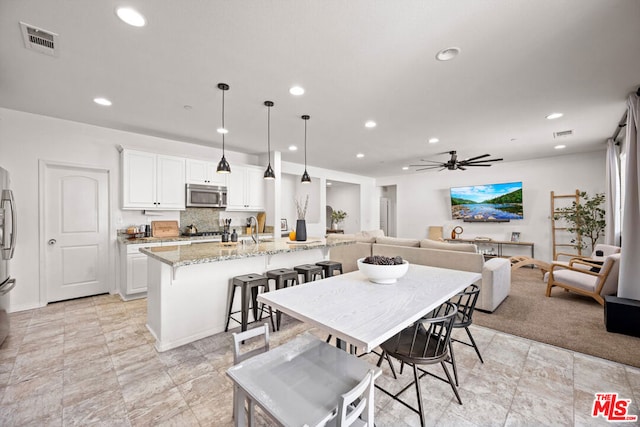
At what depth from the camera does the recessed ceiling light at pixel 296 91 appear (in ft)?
9.36

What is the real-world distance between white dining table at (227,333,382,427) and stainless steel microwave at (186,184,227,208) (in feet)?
13.1

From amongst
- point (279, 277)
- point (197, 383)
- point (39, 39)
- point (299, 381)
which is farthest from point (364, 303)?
point (39, 39)

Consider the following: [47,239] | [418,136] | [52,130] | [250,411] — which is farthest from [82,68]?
[418,136]

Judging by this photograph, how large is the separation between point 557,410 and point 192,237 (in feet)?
15.4

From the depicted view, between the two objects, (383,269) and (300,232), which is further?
(300,232)

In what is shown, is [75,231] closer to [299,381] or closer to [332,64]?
[332,64]

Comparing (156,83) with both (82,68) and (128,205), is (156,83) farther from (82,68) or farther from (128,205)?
(128,205)

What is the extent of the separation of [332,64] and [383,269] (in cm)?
181

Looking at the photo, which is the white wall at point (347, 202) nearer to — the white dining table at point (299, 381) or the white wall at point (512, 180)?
the white wall at point (512, 180)

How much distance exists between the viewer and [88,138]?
4012 millimetres

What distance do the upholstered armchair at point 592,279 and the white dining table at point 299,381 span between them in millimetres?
4013

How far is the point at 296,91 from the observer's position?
2.92 meters

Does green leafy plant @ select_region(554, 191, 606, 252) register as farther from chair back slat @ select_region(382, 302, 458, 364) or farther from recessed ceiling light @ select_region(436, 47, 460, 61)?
chair back slat @ select_region(382, 302, 458, 364)

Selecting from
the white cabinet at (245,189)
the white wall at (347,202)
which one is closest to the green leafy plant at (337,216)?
the white wall at (347,202)
